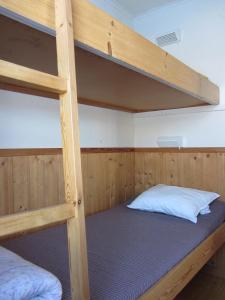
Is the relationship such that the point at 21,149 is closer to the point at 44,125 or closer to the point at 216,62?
the point at 44,125

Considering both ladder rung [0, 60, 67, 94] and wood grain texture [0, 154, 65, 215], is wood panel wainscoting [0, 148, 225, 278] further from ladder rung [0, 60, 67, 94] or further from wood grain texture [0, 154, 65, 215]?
ladder rung [0, 60, 67, 94]

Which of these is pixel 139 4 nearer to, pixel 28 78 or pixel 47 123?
pixel 47 123

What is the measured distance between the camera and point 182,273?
4.45 feet

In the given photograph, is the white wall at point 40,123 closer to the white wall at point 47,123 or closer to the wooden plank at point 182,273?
the white wall at point 47,123

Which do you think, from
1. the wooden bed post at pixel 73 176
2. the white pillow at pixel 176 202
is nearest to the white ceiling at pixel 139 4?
the white pillow at pixel 176 202

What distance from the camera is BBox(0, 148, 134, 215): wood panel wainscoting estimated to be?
1699 mm

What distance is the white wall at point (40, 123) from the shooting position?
1.72 meters

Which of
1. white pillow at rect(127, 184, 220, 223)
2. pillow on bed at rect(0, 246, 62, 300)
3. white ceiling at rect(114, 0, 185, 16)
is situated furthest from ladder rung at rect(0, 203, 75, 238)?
white ceiling at rect(114, 0, 185, 16)

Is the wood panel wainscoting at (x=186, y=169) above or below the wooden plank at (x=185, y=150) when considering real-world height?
below

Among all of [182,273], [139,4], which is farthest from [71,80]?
[139,4]

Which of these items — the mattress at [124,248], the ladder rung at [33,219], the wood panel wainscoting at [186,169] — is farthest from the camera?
the wood panel wainscoting at [186,169]

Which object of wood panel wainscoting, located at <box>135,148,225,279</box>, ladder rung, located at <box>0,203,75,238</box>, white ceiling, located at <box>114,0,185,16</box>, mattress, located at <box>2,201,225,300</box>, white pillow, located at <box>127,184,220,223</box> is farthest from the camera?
white ceiling, located at <box>114,0,185,16</box>

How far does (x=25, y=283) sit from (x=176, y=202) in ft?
4.78

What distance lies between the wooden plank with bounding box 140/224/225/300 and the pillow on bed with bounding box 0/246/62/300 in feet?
1.32
